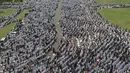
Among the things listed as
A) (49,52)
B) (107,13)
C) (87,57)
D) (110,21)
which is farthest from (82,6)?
(87,57)

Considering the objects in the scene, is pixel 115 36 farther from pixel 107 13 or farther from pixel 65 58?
pixel 107 13

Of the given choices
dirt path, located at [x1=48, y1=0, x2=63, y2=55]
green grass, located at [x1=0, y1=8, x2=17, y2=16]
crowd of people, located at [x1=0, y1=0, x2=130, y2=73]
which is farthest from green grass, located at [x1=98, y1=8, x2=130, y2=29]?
green grass, located at [x1=0, y1=8, x2=17, y2=16]

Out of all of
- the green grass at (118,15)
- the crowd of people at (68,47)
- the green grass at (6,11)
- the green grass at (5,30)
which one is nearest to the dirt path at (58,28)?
the crowd of people at (68,47)

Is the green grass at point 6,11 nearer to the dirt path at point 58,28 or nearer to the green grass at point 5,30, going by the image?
the dirt path at point 58,28

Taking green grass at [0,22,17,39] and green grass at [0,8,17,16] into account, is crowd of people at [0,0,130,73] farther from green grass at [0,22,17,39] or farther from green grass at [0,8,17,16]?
green grass at [0,8,17,16]

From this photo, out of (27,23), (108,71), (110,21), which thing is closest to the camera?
(108,71)

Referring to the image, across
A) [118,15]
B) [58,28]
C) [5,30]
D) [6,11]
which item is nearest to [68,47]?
[58,28]
